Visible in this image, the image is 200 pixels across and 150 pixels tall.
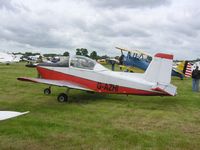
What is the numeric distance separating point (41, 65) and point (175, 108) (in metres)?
5.16

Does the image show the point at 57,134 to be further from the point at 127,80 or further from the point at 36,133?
the point at 127,80

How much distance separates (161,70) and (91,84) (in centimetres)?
250

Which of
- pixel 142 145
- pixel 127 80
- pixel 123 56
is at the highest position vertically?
pixel 123 56

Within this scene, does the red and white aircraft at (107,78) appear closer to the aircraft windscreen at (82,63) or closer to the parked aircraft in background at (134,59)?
the aircraft windscreen at (82,63)

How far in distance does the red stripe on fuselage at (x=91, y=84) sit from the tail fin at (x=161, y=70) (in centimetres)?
60

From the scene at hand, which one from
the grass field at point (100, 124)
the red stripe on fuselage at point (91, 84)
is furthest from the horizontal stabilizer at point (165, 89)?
the grass field at point (100, 124)

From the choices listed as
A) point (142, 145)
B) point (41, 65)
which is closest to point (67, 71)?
point (41, 65)

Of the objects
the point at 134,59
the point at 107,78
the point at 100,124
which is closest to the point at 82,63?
the point at 107,78

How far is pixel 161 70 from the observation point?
398 inches

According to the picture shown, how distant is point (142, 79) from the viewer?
404 inches

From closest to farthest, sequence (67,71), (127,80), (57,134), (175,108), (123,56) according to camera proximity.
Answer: (57,134)
(175,108)
(127,80)
(67,71)
(123,56)

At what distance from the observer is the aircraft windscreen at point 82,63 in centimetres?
1052

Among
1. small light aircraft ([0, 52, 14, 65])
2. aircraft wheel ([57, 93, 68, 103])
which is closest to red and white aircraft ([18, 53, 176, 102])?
aircraft wheel ([57, 93, 68, 103])

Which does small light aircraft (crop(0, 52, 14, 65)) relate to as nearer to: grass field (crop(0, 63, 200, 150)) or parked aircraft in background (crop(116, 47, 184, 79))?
parked aircraft in background (crop(116, 47, 184, 79))
